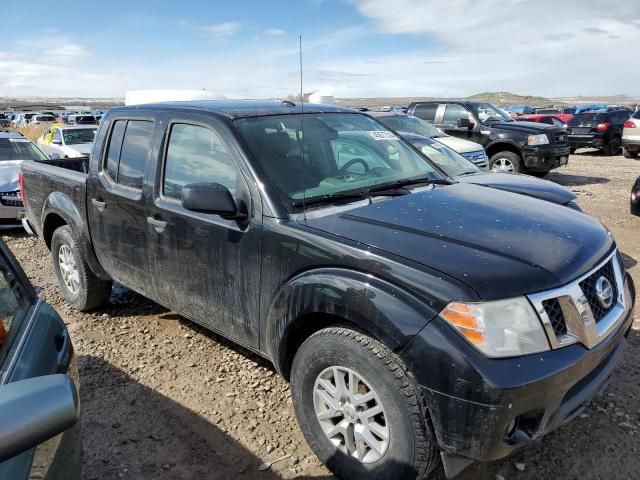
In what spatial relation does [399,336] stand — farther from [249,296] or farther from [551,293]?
[249,296]

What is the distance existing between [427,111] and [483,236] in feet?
35.8

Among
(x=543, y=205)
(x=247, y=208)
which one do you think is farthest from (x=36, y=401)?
(x=543, y=205)

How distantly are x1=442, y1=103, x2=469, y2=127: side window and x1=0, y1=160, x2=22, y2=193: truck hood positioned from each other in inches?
356

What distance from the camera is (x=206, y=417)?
3223 mm

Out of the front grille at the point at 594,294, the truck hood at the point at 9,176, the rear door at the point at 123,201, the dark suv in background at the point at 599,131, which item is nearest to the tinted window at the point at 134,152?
the rear door at the point at 123,201

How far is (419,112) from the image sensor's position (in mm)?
13078

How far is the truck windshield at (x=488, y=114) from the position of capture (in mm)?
12055

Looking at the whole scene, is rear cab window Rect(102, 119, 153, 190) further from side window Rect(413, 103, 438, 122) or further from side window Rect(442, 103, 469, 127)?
side window Rect(413, 103, 438, 122)

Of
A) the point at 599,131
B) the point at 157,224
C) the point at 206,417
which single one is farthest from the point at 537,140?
the point at 206,417

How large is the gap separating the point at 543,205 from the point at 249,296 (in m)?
1.87

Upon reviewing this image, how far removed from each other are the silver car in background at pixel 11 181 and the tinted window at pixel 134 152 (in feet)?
16.2

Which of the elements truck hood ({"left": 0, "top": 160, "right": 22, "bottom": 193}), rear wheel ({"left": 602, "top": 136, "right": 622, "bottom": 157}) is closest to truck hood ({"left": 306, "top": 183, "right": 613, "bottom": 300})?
truck hood ({"left": 0, "top": 160, "right": 22, "bottom": 193})

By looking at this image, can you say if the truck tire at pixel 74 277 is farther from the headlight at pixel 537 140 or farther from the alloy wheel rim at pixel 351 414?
the headlight at pixel 537 140

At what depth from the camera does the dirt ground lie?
2.76m
